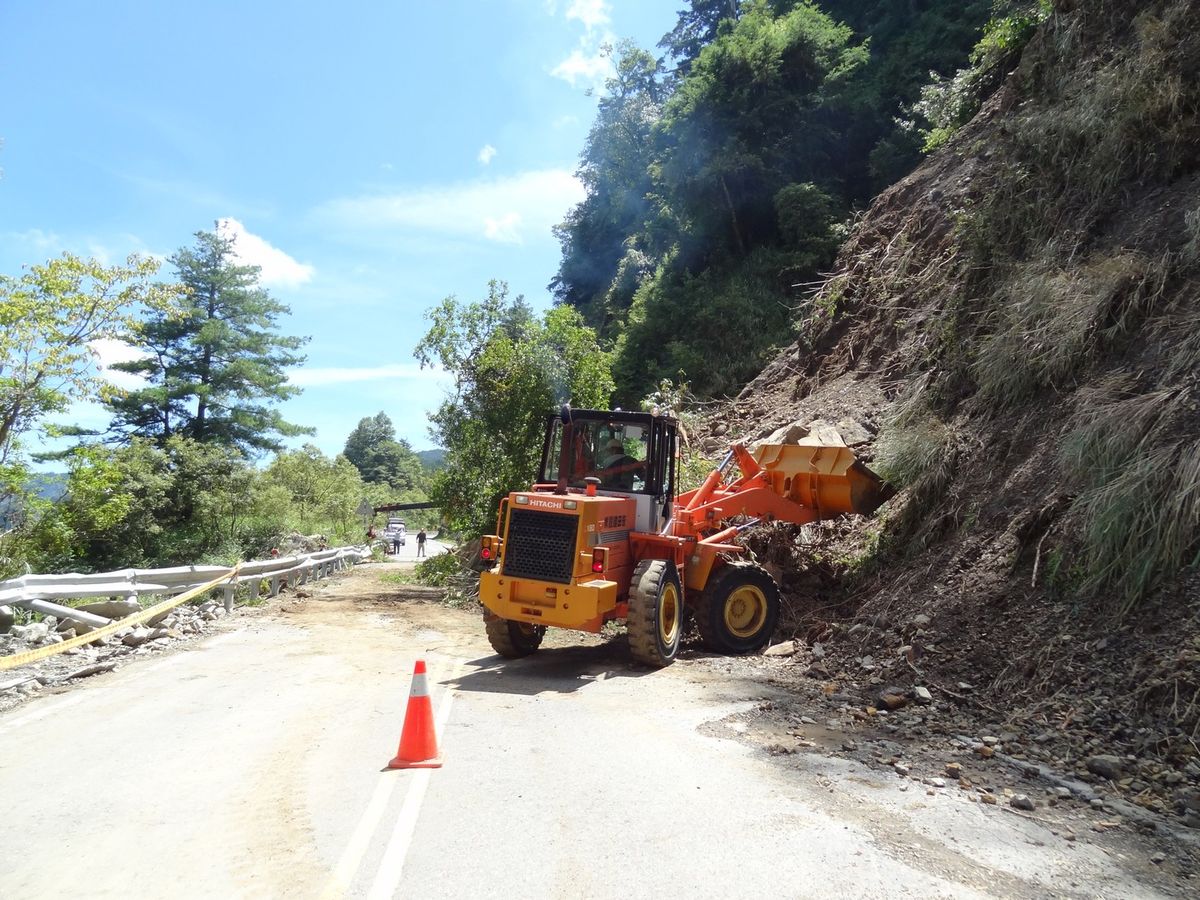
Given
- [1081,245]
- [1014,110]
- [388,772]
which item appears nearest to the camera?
[388,772]

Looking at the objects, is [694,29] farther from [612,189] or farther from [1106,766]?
[1106,766]

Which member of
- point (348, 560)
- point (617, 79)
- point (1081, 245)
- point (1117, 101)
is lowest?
point (348, 560)

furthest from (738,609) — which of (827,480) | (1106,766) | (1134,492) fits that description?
(1106,766)

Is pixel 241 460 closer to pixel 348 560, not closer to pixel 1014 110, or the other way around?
pixel 348 560

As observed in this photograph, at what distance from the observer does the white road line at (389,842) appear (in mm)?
3365

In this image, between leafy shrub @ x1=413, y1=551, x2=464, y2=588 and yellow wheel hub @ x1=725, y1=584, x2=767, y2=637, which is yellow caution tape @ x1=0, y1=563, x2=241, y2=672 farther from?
yellow wheel hub @ x1=725, y1=584, x2=767, y2=637

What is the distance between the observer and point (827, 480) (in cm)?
976

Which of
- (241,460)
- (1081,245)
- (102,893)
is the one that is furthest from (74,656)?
(241,460)

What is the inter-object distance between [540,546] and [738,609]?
2.86 meters

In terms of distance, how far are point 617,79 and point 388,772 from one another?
45506 mm

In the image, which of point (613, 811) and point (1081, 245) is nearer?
point (613, 811)

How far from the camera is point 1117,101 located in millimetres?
Result: 9219

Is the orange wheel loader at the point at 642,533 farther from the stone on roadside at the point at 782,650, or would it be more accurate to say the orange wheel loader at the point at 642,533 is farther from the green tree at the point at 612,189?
the green tree at the point at 612,189

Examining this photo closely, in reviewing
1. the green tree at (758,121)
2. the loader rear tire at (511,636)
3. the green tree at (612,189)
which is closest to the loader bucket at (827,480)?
the loader rear tire at (511,636)
